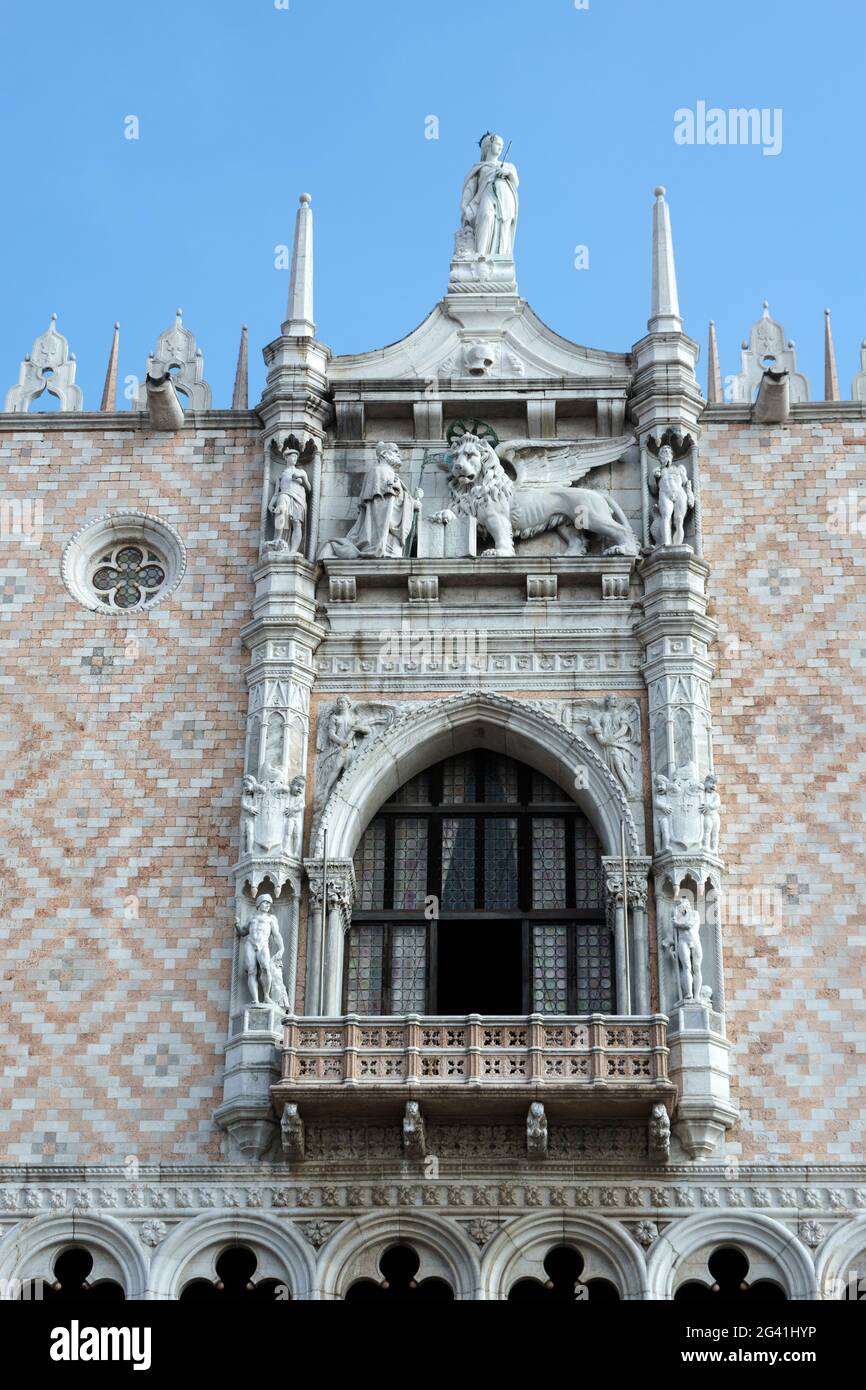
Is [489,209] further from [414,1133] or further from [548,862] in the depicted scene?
[414,1133]

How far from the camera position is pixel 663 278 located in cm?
2852

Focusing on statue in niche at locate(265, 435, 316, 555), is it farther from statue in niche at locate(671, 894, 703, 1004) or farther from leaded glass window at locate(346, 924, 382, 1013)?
statue in niche at locate(671, 894, 703, 1004)

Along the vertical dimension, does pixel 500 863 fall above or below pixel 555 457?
below

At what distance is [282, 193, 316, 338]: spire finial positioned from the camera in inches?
1116

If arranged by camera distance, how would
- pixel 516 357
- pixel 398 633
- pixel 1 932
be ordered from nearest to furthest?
pixel 1 932
pixel 398 633
pixel 516 357

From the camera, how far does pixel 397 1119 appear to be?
23.1 m

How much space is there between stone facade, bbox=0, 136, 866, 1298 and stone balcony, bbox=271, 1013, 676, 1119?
0.04m

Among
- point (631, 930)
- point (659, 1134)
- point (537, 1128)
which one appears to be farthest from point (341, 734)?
point (659, 1134)

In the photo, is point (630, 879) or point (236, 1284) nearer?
point (236, 1284)

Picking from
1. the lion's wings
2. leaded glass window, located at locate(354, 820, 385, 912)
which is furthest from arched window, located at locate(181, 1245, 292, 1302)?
the lion's wings

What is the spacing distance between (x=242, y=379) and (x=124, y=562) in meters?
2.92
